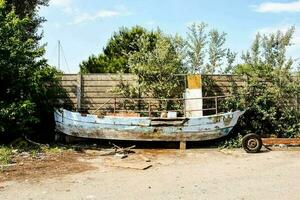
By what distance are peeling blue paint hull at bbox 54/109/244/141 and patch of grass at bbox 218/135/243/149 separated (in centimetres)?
41

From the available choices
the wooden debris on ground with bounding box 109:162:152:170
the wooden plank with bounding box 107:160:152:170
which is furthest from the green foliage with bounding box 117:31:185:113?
the wooden debris on ground with bounding box 109:162:152:170

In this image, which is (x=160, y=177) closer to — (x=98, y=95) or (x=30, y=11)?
(x=98, y=95)

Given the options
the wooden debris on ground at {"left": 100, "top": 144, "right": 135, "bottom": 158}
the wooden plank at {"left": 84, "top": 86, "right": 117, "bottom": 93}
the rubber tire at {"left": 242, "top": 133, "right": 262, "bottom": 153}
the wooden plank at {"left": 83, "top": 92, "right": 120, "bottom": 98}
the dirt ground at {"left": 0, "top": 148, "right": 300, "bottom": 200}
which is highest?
the wooden plank at {"left": 84, "top": 86, "right": 117, "bottom": 93}

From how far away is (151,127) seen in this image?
15695 millimetres

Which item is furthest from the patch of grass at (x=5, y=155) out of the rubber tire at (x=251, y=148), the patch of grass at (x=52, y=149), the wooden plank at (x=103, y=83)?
the rubber tire at (x=251, y=148)

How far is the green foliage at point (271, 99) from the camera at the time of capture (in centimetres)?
1744

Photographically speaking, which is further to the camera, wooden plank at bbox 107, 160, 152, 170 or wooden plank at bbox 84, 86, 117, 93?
wooden plank at bbox 84, 86, 117, 93

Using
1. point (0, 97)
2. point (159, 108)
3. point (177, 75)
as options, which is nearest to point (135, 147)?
point (159, 108)

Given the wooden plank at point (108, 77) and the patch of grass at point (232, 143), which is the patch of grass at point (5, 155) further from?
the patch of grass at point (232, 143)

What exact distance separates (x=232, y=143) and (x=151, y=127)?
312 centimetres

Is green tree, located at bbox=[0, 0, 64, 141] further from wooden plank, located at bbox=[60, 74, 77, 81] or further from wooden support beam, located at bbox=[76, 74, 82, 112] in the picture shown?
wooden support beam, located at bbox=[76, 74, 82, 112]

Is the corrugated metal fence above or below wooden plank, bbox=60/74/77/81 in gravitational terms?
below

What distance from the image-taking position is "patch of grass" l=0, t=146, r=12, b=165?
12.7 metres

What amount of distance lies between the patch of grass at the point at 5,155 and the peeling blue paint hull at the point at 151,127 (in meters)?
2.63
